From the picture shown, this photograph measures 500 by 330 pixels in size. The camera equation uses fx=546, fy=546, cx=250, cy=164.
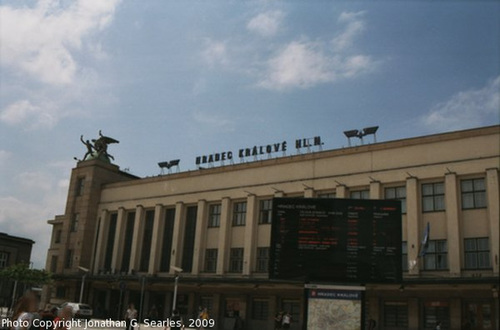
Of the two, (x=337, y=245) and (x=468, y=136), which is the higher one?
(x=468, y=136)

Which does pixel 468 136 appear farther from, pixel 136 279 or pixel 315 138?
pixel 136 279

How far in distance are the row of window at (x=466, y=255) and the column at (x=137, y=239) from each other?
24.5 meters

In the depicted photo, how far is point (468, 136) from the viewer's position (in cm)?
3397

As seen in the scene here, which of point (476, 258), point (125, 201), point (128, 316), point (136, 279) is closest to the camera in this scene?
point (128, 316)

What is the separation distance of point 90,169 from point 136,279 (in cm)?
1561

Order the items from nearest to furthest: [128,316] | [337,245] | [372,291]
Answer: [337,245] < [128,316] < [372,291]

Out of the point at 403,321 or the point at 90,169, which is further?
the point at 90,169

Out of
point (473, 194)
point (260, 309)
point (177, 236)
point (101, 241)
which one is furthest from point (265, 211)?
point (101, 241)

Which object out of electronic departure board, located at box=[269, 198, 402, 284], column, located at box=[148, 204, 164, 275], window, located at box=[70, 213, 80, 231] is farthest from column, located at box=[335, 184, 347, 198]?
window, located at box=[70, 213, 80, 231]

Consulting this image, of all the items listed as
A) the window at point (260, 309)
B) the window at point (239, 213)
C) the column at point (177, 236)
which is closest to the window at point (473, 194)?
the window at point (260, 309)

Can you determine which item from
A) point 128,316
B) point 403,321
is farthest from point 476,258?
point 128,316

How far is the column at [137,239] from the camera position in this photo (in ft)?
160

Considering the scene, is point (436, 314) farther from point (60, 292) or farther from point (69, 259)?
point (60, 292)

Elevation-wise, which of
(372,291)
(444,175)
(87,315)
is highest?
(444,175)
